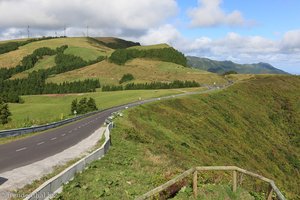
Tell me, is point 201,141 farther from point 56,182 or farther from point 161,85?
point 161,85

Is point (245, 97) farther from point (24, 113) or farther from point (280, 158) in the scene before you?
point (24, 113)

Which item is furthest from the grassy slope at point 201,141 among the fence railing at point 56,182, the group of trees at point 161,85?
the group of trees at point 161,85

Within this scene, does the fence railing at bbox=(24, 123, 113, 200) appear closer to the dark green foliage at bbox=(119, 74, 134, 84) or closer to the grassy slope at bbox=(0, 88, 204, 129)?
the grassy slope at bbox=(0, 88, 204, 129)

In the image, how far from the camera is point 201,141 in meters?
54.3

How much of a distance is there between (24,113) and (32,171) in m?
83.8

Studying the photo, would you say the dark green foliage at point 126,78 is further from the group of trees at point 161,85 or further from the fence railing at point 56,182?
the fence railing at point 56,182

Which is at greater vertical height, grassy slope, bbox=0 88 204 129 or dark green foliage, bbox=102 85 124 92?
dark green foliage, bbox=102 85 124 92

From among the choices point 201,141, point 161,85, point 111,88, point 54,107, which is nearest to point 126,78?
point 111,88

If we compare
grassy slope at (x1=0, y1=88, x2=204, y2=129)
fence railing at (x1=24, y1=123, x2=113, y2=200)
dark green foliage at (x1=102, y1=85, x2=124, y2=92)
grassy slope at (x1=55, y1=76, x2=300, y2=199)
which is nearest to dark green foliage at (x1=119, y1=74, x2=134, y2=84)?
dark green foliage at (x1=102, y1=85, x2=124, y2=92)

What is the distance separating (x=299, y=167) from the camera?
216 feet

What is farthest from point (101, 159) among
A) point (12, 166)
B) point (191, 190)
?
point (191, 190)

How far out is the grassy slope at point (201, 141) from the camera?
18656 mm

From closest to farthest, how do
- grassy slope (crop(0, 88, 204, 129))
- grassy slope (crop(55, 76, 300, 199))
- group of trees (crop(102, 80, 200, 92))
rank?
grassy slope (crop(55, 76, 300, 199)) → grassy slope (crop(0, 88, 204, 129)) → group of trees (crop(102, 80, 200, 92))

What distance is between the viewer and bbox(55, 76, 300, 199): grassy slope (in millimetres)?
18656
